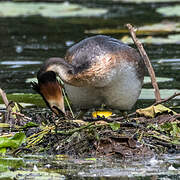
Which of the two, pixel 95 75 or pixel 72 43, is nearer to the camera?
pixel 95 75

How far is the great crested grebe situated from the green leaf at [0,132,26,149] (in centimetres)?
63

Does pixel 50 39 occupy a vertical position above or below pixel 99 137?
above

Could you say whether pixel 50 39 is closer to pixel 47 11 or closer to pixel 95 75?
pixel 47 11

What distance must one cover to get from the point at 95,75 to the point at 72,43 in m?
8.03

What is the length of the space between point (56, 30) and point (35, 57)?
4464 millimetres

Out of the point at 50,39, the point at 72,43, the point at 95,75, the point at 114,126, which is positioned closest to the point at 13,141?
the point at 114,126

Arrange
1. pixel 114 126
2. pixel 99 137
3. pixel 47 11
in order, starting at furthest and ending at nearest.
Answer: pixel 47 11 → pixel 114 126 → pixel 99 137

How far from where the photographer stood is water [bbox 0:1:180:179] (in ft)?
20.2

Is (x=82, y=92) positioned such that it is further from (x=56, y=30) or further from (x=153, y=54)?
(x=56, y=30)

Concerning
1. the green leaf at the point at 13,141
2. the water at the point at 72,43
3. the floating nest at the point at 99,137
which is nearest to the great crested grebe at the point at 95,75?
the floating nest at the point at 99,137

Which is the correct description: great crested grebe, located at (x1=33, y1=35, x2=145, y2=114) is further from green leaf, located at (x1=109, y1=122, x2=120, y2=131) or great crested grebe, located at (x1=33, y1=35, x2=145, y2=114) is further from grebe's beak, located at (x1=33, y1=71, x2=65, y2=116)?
green leaf, located at (x1=109, y1=122, x2=120, y2=131)

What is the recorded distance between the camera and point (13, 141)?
701 centimetres

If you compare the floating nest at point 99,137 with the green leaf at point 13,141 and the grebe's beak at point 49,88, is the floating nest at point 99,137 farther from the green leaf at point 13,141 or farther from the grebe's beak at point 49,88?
the grebe's beak at point 49,88

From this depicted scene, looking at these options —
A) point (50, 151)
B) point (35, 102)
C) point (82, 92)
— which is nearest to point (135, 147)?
point (50, 151)
